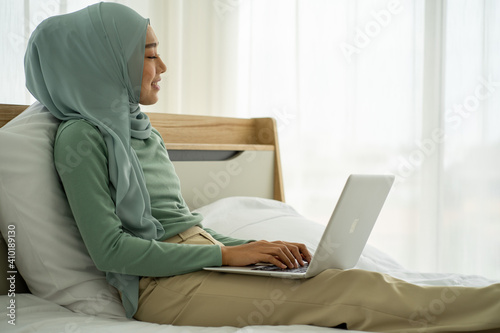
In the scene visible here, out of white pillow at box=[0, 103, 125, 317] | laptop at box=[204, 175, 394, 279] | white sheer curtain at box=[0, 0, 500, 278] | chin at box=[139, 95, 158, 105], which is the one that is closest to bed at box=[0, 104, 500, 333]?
white pillow at box=[0, 103, 125, 317]

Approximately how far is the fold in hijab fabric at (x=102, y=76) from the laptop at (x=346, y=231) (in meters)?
0.22

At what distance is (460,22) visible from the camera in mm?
2469

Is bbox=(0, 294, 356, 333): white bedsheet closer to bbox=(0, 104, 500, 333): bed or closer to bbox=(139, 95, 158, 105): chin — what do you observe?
bbox=(0, 104, 500, 333): bed

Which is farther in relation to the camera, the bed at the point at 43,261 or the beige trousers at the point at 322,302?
the bed at the point at 43,261

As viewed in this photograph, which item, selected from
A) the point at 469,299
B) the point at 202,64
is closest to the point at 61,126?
the point at 469,299

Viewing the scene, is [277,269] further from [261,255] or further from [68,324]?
[68,324]

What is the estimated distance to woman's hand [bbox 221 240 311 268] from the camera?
3.81 ft

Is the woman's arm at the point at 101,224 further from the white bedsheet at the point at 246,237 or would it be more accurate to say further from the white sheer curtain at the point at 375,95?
the white sheer curtain at the point at 375,95

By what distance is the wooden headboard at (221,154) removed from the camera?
1.94 meters

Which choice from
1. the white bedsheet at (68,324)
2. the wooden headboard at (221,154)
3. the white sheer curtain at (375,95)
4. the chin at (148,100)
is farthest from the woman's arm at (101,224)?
the white sheer curtain at (375,95)

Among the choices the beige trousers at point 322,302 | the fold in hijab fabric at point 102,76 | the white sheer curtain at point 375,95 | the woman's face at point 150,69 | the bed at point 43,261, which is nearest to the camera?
the beige trousers at point 322,302

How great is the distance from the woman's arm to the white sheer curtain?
3.98 feet

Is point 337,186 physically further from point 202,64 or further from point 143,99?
point 143,99

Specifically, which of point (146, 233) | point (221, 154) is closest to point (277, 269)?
point (146, 233)
